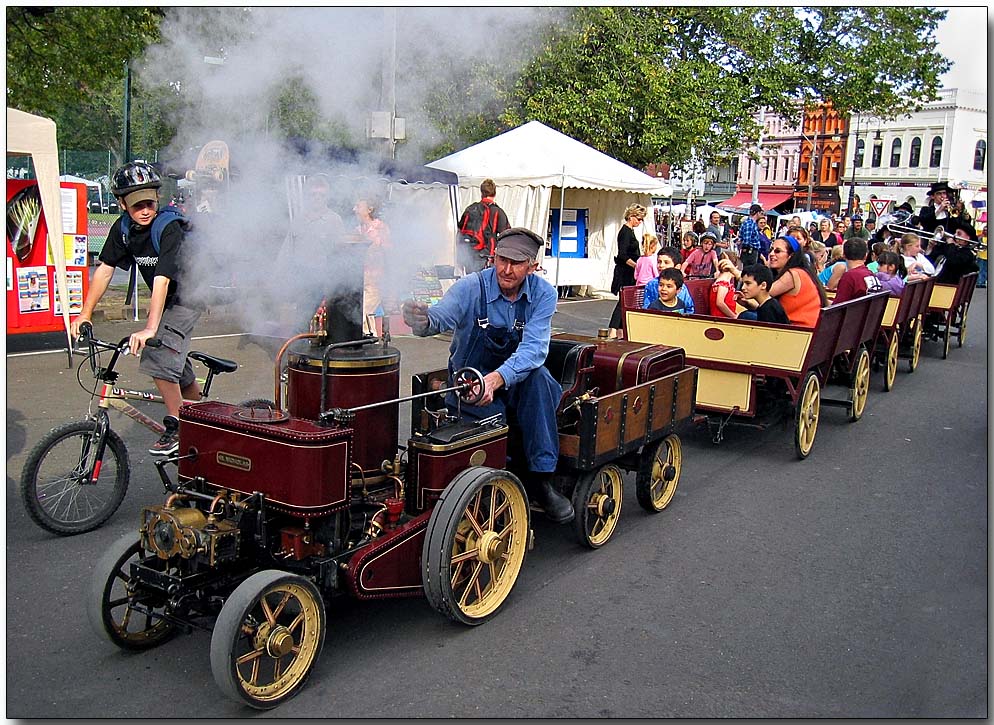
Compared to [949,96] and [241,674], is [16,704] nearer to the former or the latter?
[241,674]

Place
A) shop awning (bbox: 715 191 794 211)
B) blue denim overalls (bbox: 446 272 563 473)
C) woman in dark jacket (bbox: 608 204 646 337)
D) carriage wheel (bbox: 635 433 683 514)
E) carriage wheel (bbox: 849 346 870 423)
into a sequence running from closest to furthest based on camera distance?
blue denim overalls (bbox: 446 272 563 473) → carriage wheel (bbox: 635 433 683 514) → carriage wheel (bbox: 849 346 870 423) → woman in dark jacket (bbox: 608 204 646 337) → shop awning (bbox: 715 191 794 211)

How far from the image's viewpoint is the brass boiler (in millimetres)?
3732

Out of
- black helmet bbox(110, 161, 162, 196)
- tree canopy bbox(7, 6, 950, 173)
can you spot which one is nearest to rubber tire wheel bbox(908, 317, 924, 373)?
tree canopy bbox(7, 6, 950, 173)

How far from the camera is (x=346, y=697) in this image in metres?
3.15

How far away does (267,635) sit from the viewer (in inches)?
119

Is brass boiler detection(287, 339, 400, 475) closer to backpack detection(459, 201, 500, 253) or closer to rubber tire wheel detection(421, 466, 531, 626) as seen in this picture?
rubber tire wheel detection(421, 466, 531, 626)

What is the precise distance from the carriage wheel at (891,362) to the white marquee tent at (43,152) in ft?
25.0

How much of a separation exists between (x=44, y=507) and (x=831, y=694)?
3721 mm

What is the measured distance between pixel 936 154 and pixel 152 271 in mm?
49748

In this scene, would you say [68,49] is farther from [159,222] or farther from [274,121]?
[274,121]

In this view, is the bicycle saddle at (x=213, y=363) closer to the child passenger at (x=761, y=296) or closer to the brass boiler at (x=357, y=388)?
the brass boiler at (x=357, y=388)

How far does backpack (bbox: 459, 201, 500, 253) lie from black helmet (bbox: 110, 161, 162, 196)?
589 centimetres

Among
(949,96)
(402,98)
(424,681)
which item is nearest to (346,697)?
(424,681)

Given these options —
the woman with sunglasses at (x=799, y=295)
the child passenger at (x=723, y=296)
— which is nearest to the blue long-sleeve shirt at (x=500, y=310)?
the woman with sunglasses at (x=799, y=295)
